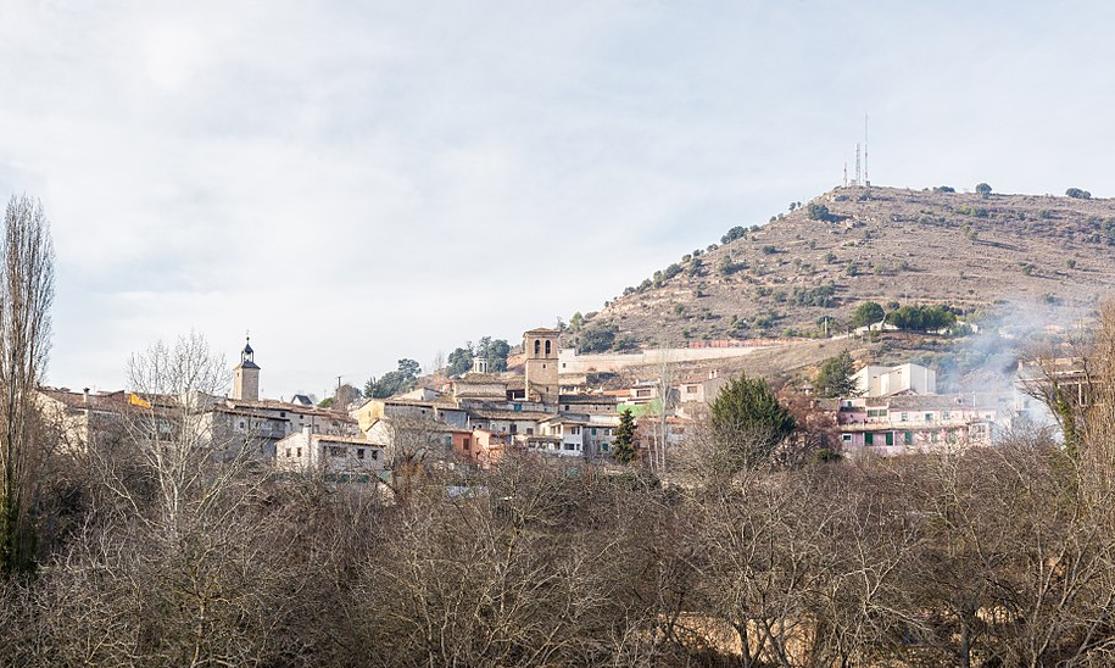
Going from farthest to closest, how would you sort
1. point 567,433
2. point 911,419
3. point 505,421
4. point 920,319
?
point 920,319, point 911,419, point 505,421, point 567,433

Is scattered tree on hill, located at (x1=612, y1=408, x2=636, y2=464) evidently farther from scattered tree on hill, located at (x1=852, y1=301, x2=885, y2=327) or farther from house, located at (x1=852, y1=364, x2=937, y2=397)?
scattered tree on hill, located at (x1=852, y1=301, x2=885, y2=327)

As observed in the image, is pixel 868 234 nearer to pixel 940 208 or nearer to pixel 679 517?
pixel 940 208

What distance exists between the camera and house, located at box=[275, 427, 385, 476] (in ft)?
138

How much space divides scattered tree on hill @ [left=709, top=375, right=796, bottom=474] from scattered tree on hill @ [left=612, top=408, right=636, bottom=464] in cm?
328

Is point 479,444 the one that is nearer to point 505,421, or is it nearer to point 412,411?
point 412,411

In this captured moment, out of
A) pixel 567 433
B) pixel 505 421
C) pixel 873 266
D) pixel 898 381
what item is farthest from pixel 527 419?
→ pixel 873 266

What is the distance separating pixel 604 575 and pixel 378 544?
6.18 m

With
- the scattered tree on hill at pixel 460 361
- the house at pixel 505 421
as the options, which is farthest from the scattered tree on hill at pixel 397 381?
the house at pixel 505 421

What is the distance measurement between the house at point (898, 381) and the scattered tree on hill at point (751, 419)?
20.6 meters

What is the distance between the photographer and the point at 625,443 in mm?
49250

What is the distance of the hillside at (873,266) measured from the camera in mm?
114875

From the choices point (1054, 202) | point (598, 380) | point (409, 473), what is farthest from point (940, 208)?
point (409, 473)

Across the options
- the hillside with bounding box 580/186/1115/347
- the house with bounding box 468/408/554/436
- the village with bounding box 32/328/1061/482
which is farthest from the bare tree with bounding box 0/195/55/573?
the hillside with bounding box 580/186/1115/347

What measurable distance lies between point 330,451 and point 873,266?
3683 inches
